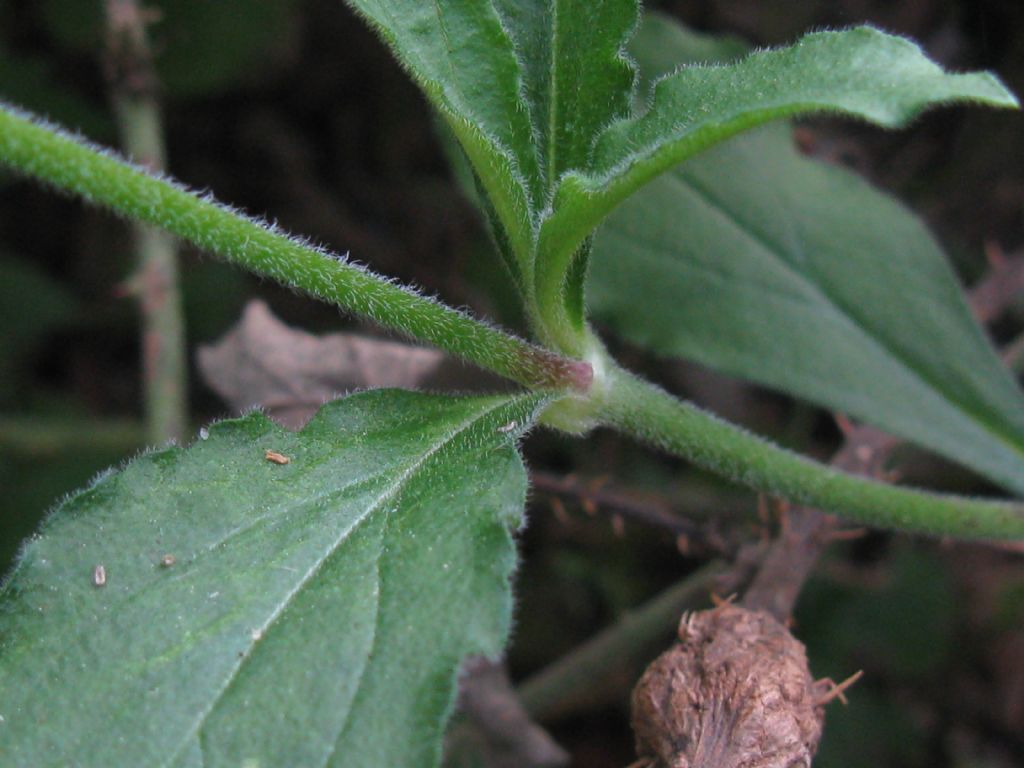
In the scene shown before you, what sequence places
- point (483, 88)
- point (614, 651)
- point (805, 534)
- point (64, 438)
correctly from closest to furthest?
point (483, 88) < point (805, 534) < point (614, 651) < point (64, 438)

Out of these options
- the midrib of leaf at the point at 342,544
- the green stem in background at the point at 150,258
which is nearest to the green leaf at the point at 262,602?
the midrib of leaf at the point at 342,544

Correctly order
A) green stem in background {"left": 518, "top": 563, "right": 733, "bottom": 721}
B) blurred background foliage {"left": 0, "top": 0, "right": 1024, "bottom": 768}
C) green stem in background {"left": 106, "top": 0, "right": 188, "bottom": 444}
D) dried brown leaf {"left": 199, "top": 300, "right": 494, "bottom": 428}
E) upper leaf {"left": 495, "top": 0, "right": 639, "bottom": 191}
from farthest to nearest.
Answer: blurred background foliage {"left": 0, "top": 0, "right": 1024, "bottom": 768}, green stem in background {"left": 106, "top": 0, "right": 188, "bottom": 444}, green stem in background {"left": 518, "top": 563, "right": 733, "bottom": 721}, dried brown leaf {"left": 199, "top": 300, "right": 494, "bottom": 428}, upper leaf {"left": 495, "top": 0, "right": 639, "bottom": 191}

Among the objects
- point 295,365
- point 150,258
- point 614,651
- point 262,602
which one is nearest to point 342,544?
point 262,602

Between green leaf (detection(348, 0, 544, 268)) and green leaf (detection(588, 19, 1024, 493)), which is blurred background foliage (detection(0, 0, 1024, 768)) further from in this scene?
green leaf (detection(348, 0, 544, 268))

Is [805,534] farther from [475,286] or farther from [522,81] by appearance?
[475,286]

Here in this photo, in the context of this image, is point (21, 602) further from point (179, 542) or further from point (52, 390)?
point (52, 390)

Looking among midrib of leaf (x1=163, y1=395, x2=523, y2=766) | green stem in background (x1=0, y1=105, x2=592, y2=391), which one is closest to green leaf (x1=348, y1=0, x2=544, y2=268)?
green stem in background (x1=0, y1=105, x2=592, y2=391)

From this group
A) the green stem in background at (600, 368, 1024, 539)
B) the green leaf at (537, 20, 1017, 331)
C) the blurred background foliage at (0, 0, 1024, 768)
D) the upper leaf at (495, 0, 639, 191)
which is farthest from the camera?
the blurred background foliage at (0, 0, 1024, 768)
